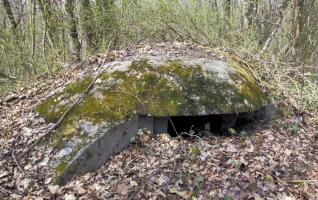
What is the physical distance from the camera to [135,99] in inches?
Result: 187

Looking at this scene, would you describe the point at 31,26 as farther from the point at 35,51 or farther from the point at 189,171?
the point at 189,171

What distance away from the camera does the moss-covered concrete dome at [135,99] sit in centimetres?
427

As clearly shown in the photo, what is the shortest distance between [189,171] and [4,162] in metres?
2.13

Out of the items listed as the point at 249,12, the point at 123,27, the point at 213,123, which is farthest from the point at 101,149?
the point at 249,12

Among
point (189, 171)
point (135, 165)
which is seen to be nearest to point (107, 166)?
point (135, 165)

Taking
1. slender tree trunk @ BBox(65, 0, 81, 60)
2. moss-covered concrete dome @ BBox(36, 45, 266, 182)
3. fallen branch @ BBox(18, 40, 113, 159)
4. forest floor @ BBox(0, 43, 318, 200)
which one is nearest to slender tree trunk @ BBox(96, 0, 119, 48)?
slender tree trunk @ BBox(65, 0, 81, 60)

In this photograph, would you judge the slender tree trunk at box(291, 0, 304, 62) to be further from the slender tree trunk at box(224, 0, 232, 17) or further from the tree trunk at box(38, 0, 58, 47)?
the tree trunk at box(38, 0, 58, 47)

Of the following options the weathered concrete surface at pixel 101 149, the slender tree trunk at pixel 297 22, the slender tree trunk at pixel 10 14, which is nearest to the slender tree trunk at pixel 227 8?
the slender tree trunk at pixel 297 22

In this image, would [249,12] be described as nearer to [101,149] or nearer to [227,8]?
[227,8]

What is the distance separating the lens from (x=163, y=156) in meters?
4.39

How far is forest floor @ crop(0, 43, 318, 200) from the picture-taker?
3.87 metres

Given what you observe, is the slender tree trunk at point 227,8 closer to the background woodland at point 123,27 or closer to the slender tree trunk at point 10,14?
the background woodland at point 123,27

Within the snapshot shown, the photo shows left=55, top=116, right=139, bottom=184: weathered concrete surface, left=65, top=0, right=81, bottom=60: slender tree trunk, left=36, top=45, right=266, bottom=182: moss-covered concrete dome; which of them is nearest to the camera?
left=55, top=116, right=139, bottom=184: weathered concrete surface

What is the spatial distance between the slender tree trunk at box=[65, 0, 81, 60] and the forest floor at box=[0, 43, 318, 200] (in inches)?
160
